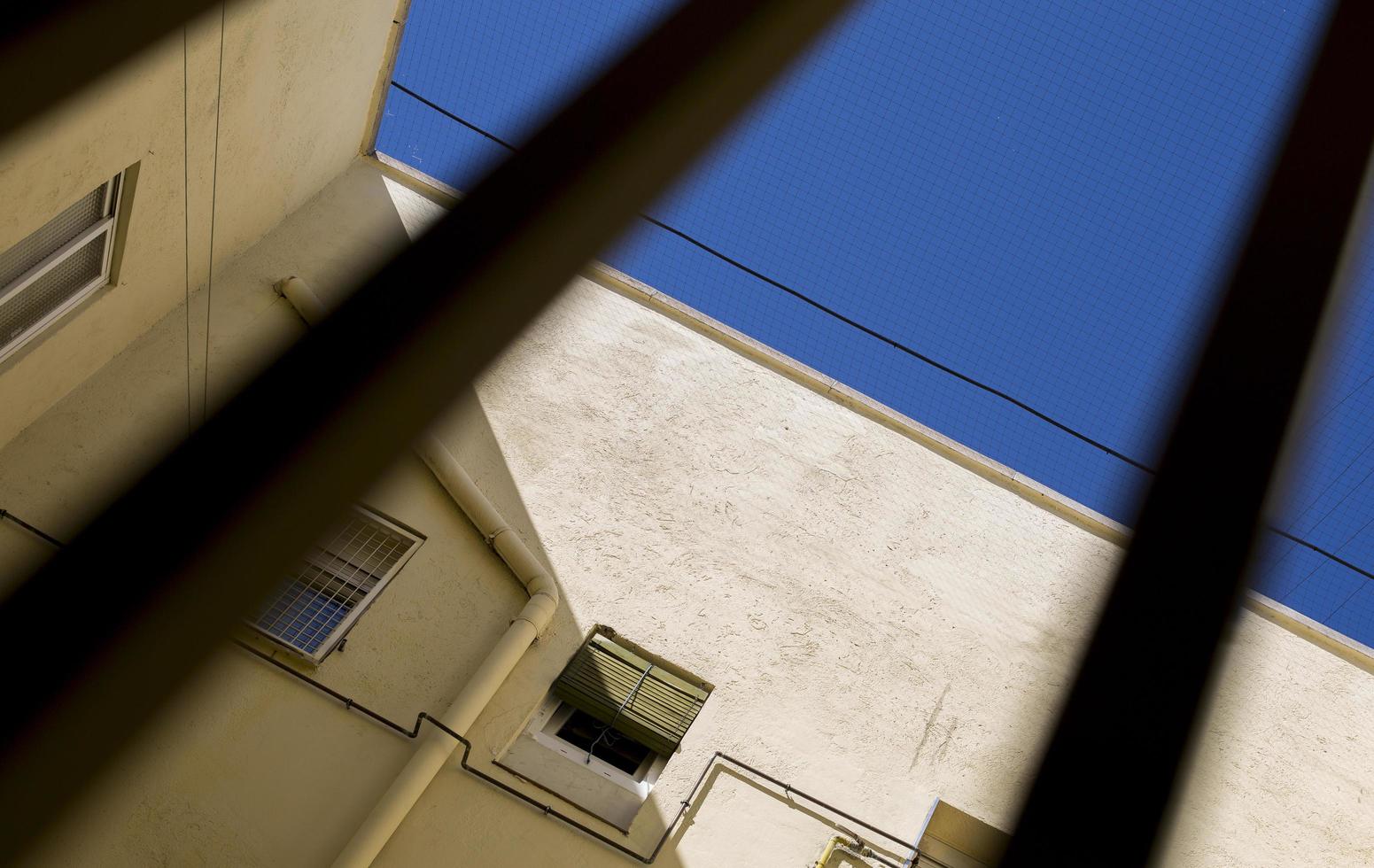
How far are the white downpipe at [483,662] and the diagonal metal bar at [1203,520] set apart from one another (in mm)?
4542

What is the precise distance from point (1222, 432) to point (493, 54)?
796 cm

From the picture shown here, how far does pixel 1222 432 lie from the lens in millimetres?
803

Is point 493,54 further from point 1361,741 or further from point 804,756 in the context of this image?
point 1361,741

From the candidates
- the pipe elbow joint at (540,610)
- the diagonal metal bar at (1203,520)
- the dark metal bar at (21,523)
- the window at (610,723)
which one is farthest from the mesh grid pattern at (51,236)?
the diagonal metal bar at (1203,520)

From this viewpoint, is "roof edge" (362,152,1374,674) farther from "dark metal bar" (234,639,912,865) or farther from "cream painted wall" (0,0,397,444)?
"dark metal bar" (234,639,912,865)

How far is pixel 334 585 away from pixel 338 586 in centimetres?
3

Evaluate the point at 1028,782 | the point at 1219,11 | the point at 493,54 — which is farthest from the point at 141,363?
the point at 1028,782

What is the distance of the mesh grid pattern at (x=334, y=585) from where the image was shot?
666 centimetres

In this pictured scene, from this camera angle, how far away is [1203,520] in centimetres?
76

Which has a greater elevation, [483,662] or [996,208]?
[996,208]

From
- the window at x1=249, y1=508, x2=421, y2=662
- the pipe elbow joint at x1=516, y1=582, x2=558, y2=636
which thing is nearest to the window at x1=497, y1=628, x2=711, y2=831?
the pipe elbow joint at x1=516, y1=582, x2=558, y2=636

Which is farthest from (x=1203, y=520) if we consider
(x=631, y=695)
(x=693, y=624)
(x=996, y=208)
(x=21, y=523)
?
(x=996, y=208)

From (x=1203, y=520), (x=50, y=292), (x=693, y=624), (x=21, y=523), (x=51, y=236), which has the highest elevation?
(x=693, y=624)

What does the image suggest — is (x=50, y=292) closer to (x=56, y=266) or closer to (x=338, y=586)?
(x=56, y=266)
